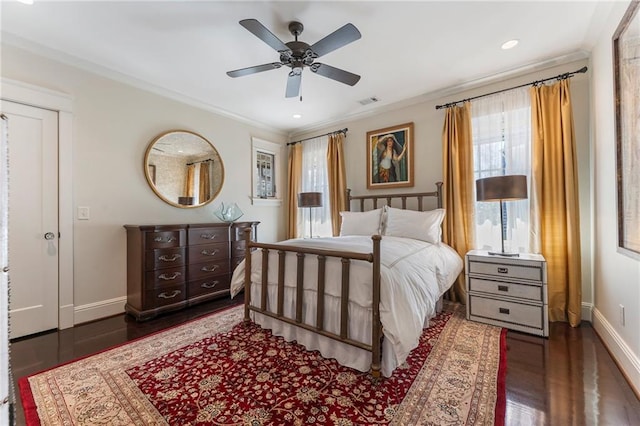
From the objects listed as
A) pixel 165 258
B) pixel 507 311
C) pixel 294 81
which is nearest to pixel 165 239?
pixel 165 258

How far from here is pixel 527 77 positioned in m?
2.97

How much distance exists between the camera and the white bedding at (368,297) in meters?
1.68


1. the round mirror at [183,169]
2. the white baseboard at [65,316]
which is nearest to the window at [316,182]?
the round mirror at [183,169]

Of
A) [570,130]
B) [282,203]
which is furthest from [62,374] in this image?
[570,130]

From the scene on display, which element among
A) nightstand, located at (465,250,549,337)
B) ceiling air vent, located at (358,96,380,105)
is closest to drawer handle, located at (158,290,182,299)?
nightstand, located at (465,250,549,337)

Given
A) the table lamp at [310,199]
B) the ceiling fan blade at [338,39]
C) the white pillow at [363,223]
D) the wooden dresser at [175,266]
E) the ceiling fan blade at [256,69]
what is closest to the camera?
the ceiling fan blade at [338,39]

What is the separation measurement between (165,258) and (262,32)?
8.22 feet

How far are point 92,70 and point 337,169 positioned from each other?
3.30 meters

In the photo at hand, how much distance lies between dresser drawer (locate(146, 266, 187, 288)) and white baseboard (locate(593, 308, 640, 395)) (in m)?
3.87

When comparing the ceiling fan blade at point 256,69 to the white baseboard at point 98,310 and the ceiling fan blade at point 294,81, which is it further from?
the white baseboard at point 98,310

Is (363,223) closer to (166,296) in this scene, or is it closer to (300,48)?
(300,48)

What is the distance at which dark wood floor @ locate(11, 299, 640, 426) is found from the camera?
1437mm

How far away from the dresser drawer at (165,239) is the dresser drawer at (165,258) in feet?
0.18

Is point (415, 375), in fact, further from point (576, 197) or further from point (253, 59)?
point (253, 59)
